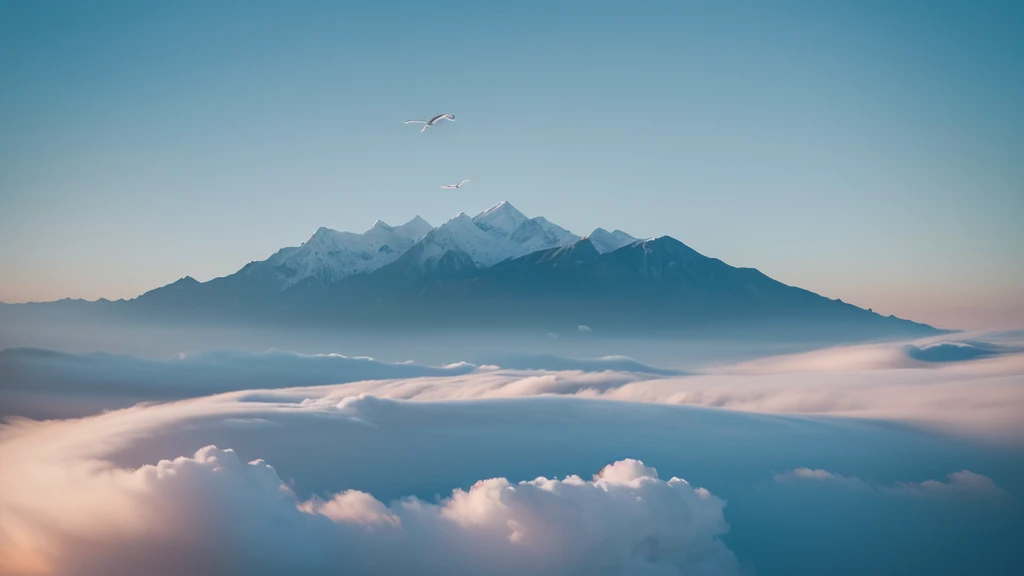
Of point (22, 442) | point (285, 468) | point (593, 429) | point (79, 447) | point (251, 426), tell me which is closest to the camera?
point (22, 442)

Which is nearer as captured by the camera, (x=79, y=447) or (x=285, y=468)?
(x=79, y=447)

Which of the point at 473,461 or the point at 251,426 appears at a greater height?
the point at 251,426

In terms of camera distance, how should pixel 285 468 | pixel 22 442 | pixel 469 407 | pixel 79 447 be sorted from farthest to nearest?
pixel 469 407 → pixel 285 468 → pixel 79 447 → pixel 22 442

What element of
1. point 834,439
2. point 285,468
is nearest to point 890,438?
point 834,439

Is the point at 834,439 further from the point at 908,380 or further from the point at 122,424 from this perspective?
the point at 122,424

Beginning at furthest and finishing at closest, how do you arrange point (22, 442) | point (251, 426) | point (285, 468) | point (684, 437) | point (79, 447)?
point (684, 437) → point (251, 426) → point (285, 468) → point (79, 447) → point (22, 442)

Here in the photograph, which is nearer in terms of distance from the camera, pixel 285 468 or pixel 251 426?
pixel 285 468

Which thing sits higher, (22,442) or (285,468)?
(22,442)

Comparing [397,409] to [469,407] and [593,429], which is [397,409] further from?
[593,429]

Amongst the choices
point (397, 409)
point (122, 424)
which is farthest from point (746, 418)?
point (122, 424)
